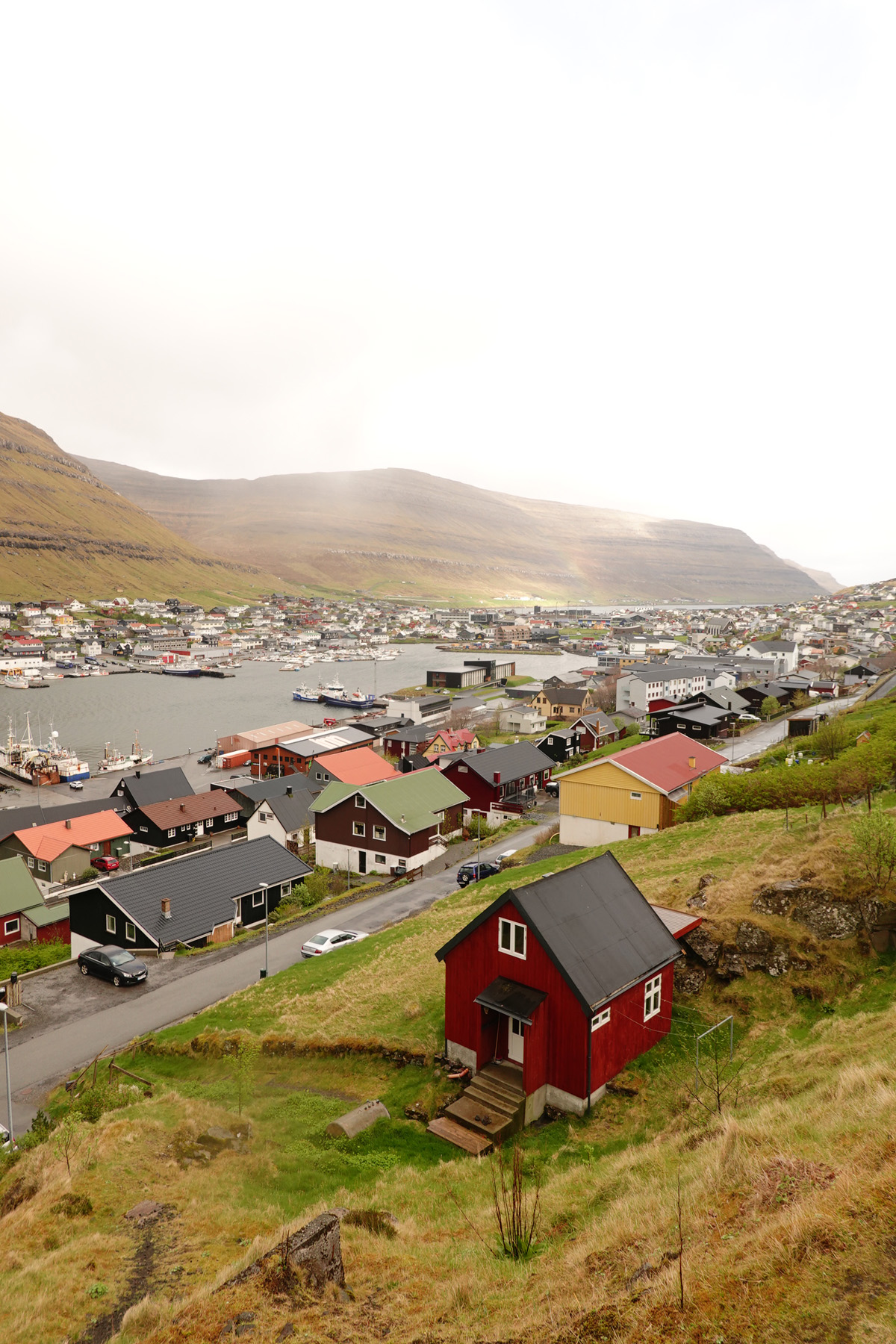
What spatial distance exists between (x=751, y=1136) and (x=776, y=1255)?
8.99 ft

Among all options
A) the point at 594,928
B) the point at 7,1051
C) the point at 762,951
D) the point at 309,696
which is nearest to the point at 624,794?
the point at 762,951

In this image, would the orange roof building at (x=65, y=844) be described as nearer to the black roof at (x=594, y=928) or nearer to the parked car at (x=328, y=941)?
the parked car at (x=328, y=941)

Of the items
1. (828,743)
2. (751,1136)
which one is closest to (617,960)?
(751,1136)

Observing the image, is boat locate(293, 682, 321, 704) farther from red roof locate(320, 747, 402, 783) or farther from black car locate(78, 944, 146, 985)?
black car locate(78, 944, 146, 985)

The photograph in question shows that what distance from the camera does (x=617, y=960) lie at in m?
12.5

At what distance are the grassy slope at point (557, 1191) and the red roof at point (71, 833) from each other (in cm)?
2713

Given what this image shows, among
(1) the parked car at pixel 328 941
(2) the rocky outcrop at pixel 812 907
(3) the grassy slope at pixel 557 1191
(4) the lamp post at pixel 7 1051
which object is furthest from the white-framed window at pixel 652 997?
(1) the parked car at pixel 328 941

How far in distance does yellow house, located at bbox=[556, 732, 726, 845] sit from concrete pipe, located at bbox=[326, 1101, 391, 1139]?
20.4 meters

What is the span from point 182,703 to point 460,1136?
107517 mm

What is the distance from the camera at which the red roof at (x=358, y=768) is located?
45812 millimetres

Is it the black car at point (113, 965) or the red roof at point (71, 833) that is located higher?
the black car at point (113, 965)

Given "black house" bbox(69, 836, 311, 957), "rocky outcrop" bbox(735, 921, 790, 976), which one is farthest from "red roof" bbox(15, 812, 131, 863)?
"rocky outcrop" bbox(735, 921, 790, 976)

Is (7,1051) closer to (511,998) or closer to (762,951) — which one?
(511,998)

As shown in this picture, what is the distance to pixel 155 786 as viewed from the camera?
154ft
